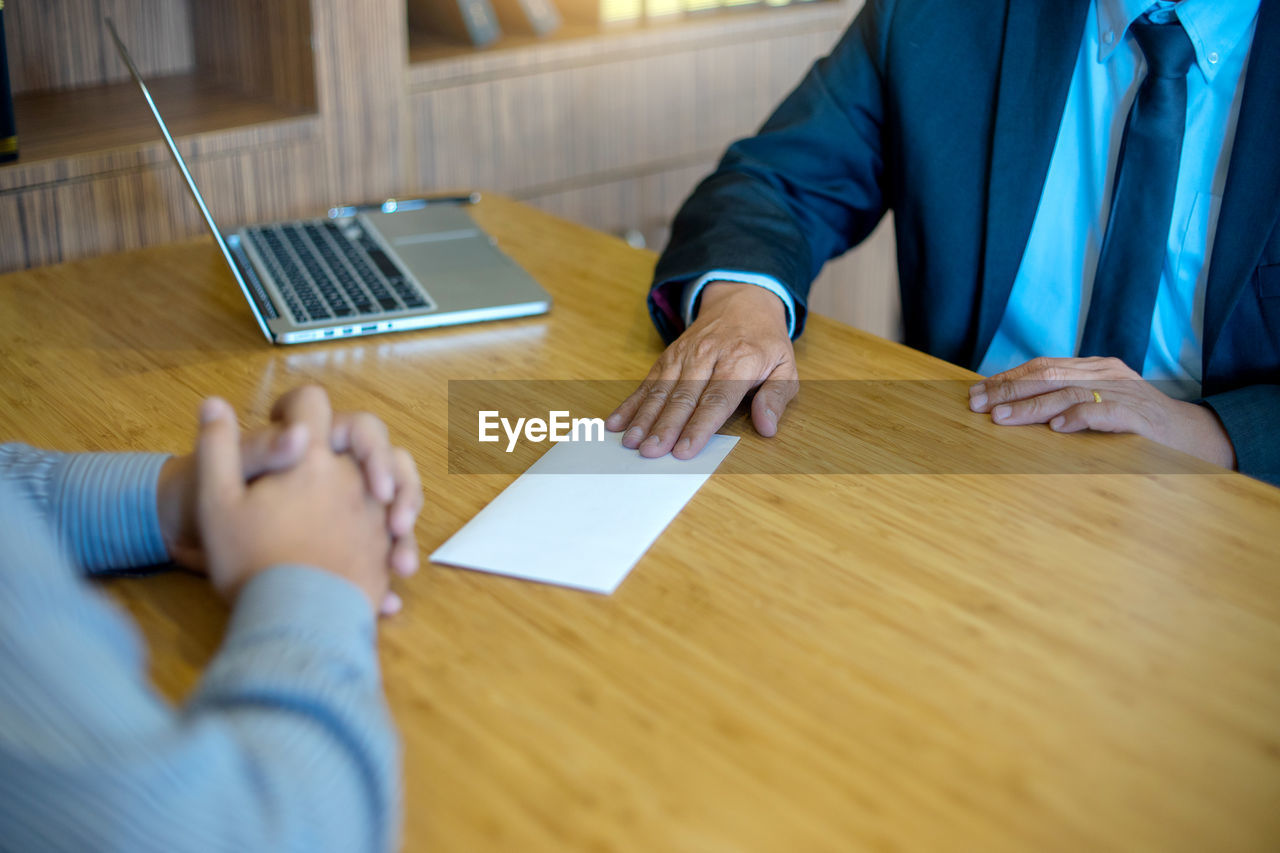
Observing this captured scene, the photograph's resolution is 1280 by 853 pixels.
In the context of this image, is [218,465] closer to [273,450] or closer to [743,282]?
[273,450]

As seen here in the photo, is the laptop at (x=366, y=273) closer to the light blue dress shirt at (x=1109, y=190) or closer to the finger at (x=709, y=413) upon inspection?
the finger at (x=709, y=413)

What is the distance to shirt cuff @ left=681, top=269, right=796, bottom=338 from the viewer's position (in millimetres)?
1147

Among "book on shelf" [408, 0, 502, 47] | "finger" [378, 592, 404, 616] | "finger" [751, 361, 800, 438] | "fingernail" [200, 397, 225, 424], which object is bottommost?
"finger" [378, 592, 404, 616]

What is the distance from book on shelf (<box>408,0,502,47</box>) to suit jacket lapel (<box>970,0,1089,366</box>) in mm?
805

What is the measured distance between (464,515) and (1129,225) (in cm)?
79

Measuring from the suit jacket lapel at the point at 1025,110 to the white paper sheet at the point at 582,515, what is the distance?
1.64 feet

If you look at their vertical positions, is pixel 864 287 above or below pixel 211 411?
below

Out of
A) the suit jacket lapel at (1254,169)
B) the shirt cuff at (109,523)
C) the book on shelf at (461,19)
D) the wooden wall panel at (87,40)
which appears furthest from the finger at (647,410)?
the wooden wall panel at (87,40)

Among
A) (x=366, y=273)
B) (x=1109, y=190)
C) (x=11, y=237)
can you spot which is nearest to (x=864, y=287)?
(x=1109, y=190)

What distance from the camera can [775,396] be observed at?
100cm

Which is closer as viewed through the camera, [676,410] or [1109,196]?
[676,410]

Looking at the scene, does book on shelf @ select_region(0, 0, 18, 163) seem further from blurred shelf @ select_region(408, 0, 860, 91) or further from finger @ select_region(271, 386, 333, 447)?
finger @ select_region(271, 386, 333, 447)

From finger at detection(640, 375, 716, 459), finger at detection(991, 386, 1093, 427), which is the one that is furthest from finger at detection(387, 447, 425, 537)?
finger at detection(991, 386, 1093, 427)

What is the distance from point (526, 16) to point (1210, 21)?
102 cm
